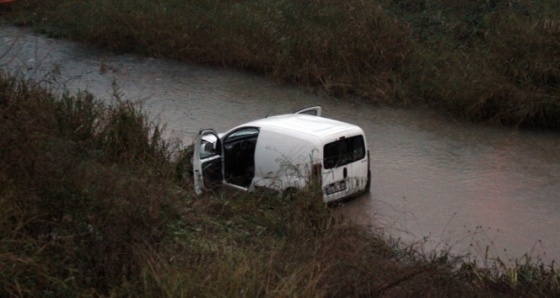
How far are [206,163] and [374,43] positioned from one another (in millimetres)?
8378

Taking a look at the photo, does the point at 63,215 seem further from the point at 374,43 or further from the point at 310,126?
the point at 374,43

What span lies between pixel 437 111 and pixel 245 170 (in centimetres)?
653

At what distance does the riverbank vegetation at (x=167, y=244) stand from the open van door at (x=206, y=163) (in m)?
0.84

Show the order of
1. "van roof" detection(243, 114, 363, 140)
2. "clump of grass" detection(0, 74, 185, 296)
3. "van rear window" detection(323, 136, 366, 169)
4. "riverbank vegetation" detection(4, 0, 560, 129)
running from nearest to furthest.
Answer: "clump of grass" detection(0, 74, 185, 296), "van rear window" detection(323, 136, 366, 169), "van roof" detection(243, 114, 363, 140), "riverbank vegetation" detection(4, 0, 560, 129)

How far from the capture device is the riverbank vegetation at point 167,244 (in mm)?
5438

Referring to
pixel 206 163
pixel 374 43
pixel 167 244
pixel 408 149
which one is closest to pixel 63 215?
pixel 167 244

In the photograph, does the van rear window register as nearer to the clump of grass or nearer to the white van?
the white van

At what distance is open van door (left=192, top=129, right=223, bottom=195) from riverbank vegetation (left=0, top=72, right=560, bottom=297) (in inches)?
33.1

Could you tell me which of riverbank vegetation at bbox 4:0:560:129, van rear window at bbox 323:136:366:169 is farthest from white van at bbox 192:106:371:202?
riverbank vegetation at bbox 4:0:560:129

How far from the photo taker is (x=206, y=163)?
10.9 m

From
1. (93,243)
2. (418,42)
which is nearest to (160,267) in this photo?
(93,243)

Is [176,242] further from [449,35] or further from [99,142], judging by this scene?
[449,35]

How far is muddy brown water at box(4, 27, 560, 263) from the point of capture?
10.8 meters

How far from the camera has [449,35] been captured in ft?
62.3
